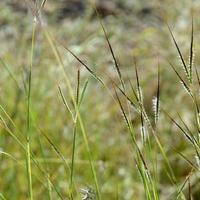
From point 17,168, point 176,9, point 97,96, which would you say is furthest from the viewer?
point 176,9

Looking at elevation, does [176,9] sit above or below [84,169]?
above

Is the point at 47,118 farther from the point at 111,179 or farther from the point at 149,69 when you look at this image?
the point at 149,69

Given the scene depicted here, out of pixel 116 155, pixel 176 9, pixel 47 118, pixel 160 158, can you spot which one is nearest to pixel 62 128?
pixel 47 118

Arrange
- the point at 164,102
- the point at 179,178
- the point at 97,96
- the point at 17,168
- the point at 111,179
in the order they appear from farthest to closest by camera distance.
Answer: the point at 97,96, the point at 164,102, the point at 179,178, the point at 111,179, the point at 17,168

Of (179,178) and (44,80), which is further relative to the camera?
(44,80)

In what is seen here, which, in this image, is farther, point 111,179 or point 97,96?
point 97,96

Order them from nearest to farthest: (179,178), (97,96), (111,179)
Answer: (111,179) < (179,178) < (97,96)

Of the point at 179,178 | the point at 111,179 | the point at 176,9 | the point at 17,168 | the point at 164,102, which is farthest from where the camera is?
the point at 176,9

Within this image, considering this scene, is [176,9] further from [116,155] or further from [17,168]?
[17,168]

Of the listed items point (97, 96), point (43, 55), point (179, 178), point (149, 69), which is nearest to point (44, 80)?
point (43, 55)
